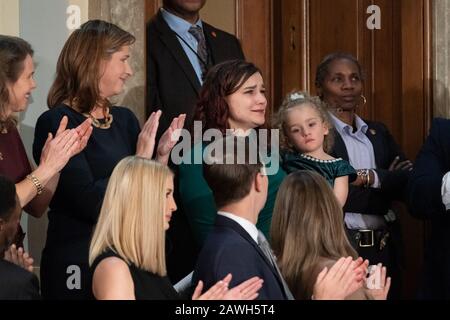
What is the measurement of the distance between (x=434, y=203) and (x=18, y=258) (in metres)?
1.93

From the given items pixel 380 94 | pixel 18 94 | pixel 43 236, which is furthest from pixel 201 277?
pixel 380 94

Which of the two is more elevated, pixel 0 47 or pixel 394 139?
pixel 0 47

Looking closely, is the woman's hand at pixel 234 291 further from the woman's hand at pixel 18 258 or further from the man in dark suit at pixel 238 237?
the woman's hand at pixel 18 258

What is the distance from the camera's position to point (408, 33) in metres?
7.35

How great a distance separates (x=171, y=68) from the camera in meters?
6.48

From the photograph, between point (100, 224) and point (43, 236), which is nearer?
point (100, 224)

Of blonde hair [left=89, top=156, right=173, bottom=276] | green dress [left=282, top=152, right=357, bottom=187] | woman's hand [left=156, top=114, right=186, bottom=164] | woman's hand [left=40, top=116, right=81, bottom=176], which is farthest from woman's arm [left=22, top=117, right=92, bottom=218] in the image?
green dress [left=282, top=152, right=357, bottom=187]

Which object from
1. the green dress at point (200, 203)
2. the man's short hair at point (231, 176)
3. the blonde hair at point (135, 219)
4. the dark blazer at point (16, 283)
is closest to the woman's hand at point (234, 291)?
the blonde hair at point (135, 219)

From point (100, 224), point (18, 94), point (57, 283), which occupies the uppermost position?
point (18, 94)

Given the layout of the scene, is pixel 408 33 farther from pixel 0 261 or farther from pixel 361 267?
pixel 0 261

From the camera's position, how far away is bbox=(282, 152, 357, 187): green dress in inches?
237

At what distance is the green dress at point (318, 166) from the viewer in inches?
237

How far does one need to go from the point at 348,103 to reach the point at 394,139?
1.27 feet

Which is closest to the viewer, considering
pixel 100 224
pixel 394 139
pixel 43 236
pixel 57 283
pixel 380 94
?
pixel 100 224
